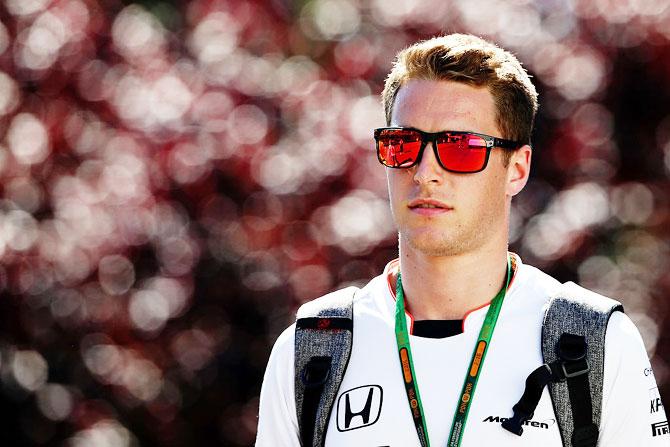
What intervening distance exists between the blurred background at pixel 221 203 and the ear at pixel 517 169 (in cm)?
245

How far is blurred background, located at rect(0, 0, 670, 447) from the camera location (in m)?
6.28

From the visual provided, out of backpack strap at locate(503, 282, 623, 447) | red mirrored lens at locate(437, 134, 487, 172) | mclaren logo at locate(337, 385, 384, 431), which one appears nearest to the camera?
backpack strap at locate(503, 282, 623, 447)

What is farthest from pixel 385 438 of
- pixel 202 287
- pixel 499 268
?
pixel 202 287

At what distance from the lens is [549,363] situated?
3.37m

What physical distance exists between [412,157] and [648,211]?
3.06 m

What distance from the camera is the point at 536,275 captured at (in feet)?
12.2

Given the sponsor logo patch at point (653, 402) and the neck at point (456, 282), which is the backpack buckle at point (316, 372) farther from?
the sponsor logo patch at point (653, 402)

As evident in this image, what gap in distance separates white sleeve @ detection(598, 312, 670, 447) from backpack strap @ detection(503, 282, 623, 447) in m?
0.02

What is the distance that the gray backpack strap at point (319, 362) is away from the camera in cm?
352

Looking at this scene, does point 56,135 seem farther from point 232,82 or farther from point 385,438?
point 385,438

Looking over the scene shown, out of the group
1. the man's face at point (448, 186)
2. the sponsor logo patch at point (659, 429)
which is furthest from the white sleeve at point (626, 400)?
the man's face at point (448, 186)

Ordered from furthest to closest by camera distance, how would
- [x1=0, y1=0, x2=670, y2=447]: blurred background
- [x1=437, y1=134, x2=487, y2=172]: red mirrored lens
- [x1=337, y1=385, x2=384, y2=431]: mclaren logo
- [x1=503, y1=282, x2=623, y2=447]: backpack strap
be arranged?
[x1=0, y1=0, x2=670, y2=447]: blurred background
[x1=437, y1=134, x2=487, y2=172]: red mirrored lens
[x1=337, y1=385, x2=384, y2=431]: mclaren logo
[x1=503, y1=282, x2=623, y2=447]: backpack strap

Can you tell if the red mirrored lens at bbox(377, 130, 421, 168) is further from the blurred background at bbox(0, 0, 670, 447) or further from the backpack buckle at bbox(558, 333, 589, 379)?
the blurred background at bbox(0, 0, 670, 447)

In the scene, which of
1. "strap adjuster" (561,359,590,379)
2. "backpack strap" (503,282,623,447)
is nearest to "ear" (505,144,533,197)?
"backpack strap" (503,282,623,447)
